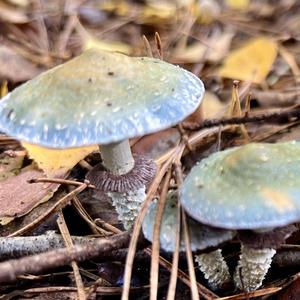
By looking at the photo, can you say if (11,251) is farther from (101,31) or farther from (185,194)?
(101,31)

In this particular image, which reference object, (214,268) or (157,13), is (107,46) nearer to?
(157,13)

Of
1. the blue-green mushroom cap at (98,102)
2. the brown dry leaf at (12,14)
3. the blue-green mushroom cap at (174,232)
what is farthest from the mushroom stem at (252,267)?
the brown dry leaf at (12,14)

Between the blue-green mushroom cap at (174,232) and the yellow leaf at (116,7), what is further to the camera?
the yellow leaf at (116,7)

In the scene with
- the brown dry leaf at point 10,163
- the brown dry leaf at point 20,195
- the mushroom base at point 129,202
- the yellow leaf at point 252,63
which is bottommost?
the brown dry leaf at point 10,163

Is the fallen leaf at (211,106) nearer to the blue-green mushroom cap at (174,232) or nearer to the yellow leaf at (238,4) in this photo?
the blue-green mushroom cap at (174,232)

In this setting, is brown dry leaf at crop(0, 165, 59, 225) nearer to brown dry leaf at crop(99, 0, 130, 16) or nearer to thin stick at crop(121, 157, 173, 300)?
thin stick at crop(121, 157, 173, 300)

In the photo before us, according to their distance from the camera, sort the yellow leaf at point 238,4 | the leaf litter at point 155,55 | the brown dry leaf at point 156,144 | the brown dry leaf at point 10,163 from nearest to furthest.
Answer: the leaf litter at point 155,55
the brown dry leaf at point 10,163
the brown dry leaf at point 156,144
the yellow leaf at point 238,4

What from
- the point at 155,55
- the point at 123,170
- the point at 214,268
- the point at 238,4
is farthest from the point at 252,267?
the point at 238,4
